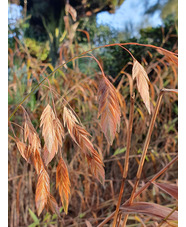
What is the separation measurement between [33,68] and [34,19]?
0.57 feet

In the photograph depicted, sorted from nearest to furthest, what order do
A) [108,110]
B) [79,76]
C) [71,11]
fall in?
[108,110], [71,11], [79,76]

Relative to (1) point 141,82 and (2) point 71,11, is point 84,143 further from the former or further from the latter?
(2) point 71,11

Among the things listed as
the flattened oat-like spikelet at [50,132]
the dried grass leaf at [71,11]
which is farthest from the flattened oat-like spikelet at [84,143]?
the dried grass leaf at [71,11]

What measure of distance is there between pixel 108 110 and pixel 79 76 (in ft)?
2.15

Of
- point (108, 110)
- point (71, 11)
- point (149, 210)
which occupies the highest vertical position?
point (71, 11)

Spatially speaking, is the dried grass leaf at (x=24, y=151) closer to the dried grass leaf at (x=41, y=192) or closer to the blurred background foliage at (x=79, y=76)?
the dried grass leaf at (x=41, y=192)

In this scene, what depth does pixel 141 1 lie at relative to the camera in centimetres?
89

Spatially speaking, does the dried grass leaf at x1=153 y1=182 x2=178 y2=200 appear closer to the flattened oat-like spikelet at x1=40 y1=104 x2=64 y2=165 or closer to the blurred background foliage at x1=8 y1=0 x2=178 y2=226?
the flattened oat-like spikelet at x1=40 y1=104 x2=64 y2=165

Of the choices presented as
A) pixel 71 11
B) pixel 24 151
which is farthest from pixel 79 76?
pixel 24 151

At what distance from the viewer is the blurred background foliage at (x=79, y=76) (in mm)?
861

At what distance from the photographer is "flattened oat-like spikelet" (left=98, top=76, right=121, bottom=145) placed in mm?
271

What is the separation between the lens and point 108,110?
0.28 m

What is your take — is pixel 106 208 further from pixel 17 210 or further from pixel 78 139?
pixel 78 139

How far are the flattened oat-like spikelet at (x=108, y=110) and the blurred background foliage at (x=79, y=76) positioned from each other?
542 millimetres
